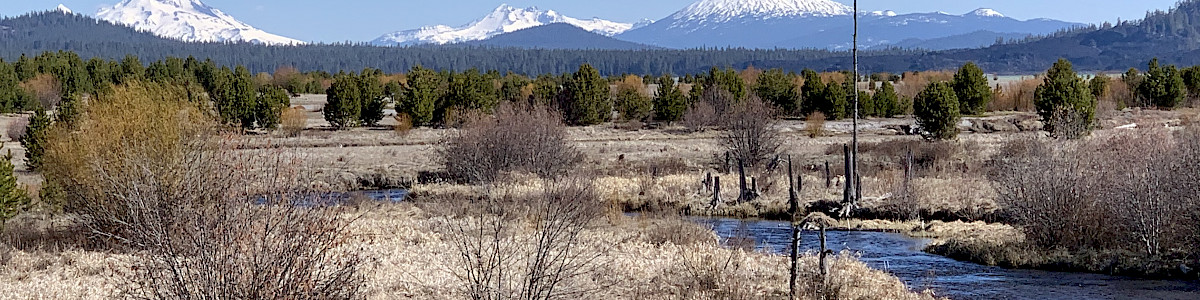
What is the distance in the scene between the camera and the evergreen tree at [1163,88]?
68.3 m

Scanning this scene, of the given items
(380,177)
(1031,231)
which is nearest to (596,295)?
(1031,231)

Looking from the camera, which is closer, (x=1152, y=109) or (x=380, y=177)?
(x=380, y=177)

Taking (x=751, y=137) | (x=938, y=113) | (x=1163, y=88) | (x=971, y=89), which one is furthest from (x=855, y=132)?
(x=1163, y=88)

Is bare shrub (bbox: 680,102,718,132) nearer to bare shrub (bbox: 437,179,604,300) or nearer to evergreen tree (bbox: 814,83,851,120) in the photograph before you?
evergreen tree (bbox: 814,83,851,120)

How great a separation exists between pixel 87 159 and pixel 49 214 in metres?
4.62

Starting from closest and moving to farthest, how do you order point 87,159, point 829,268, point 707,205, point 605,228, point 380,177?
point 829,268 → point 87,159 → point 605,228 → point 707,205 → point 380,177

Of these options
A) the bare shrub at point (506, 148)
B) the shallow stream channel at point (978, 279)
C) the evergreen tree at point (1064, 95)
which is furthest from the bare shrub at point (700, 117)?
the shallow stream channel at point (978, 279)

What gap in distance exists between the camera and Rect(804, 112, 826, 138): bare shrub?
58.4 m

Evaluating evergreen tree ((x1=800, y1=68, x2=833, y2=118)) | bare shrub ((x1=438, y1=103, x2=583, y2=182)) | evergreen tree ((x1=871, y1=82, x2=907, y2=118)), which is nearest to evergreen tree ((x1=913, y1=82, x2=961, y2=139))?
bare shrub ((x1=438, y1=103, x2=583, y2=182))

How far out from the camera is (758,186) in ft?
116

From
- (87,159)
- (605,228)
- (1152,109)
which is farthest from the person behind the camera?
(1152,109)

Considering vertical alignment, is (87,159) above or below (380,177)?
above

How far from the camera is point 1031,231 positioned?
2403 cm

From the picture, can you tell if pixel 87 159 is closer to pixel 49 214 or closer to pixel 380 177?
pixel 49 214
